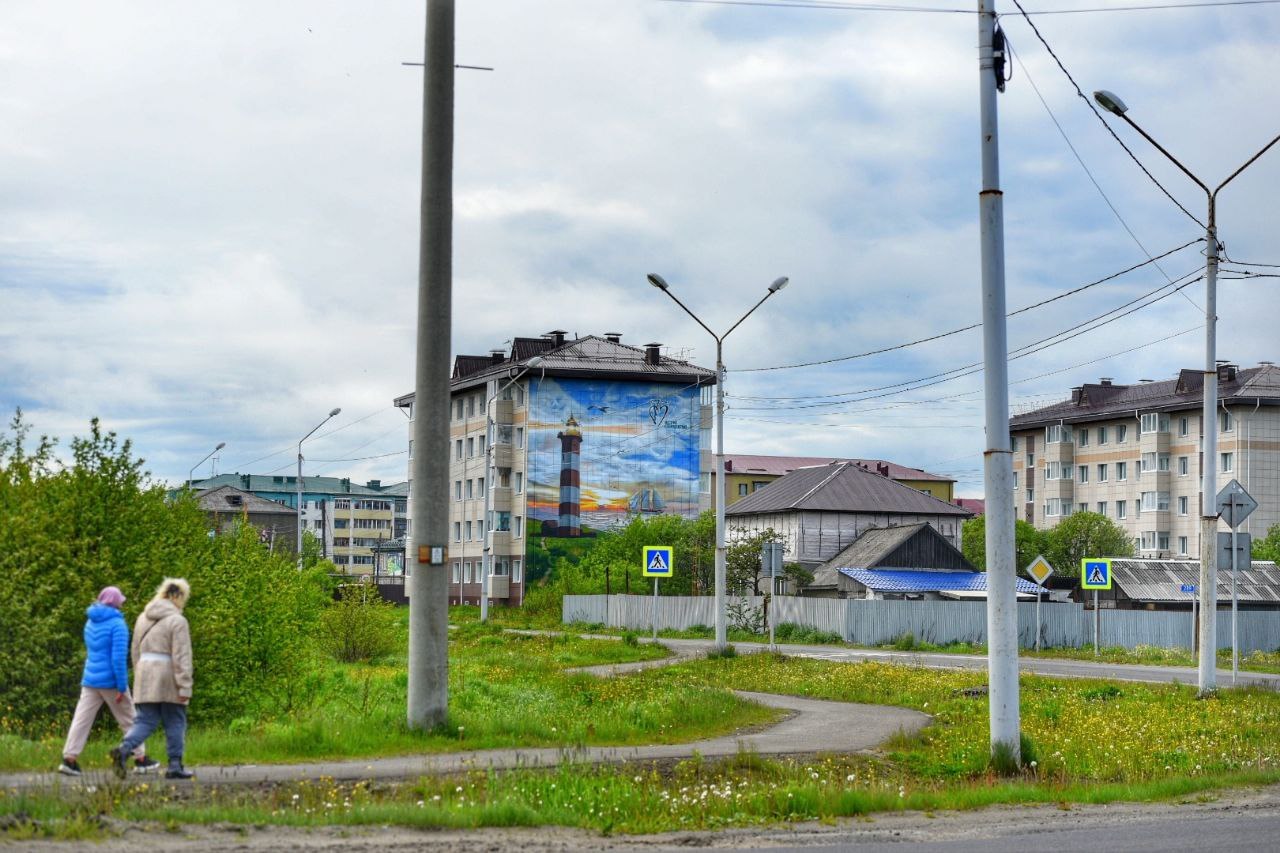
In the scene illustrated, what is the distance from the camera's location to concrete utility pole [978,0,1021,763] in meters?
12.3

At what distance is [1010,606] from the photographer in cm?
1239

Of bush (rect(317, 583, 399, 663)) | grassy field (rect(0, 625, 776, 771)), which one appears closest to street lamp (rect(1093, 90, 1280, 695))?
grassy field (rect(0, 625, 776, 771))

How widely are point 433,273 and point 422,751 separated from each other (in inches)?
180

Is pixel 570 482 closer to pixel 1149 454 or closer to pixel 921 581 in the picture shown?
pixel 921 581

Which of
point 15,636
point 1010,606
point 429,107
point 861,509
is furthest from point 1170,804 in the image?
point 861,509

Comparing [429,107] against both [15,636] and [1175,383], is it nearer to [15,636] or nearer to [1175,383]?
[15,636]

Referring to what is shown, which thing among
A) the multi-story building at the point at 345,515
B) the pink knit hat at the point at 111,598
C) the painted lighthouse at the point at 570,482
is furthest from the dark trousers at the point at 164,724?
the multi-story building at the point at 345,515

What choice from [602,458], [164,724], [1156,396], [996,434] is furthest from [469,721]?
[1156,396]

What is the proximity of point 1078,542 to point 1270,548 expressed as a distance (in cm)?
1229

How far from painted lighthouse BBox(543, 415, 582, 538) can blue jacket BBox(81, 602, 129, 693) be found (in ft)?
238

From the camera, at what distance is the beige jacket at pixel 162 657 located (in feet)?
35.9

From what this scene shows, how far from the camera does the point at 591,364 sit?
86.2 m

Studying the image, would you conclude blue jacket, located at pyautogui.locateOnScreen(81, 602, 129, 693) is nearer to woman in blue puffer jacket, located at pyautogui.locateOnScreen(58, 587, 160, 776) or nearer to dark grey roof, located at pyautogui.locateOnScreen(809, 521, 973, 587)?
woman in blue puffer jacket, located at pyautogui.locateOnScreen(58, 587, 160, 776)

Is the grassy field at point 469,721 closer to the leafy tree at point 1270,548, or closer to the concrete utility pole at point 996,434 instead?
the concrete utility pole at point 996,434
